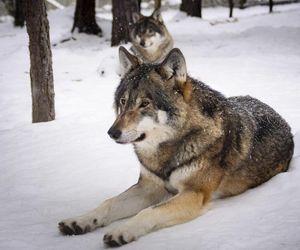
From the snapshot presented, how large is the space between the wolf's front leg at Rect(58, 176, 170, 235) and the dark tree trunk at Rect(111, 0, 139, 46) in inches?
348

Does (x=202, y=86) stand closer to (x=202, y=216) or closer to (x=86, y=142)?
(x=202, y=216)

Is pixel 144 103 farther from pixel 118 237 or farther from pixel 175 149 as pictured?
pixel 118 237

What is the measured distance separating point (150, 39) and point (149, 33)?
0.50 feet

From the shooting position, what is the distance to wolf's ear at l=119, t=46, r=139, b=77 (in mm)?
3549

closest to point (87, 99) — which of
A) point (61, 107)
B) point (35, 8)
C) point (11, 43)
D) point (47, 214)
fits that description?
point (61, 107)

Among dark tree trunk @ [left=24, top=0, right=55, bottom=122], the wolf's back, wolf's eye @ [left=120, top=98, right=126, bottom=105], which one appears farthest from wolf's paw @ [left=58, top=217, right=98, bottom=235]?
dark tree trunk @ [left=24, top=0, right=55, bottom=122]

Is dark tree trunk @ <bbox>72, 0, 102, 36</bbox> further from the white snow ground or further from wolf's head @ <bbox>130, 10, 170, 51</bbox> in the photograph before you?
wolf's head @ <bbox>130, 10, 170, 51</bbox>

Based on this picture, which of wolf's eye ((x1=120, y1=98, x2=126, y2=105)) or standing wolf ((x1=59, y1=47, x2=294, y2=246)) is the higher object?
wolf's eye ((x1=120, y1=98, x2=126, y2=105))

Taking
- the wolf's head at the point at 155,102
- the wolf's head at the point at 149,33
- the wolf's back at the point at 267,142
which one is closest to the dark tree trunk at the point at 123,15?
the wolf's head at the point at 149,33

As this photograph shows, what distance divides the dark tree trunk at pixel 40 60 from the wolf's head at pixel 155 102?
3.38 meters

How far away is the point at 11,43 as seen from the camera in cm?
1459

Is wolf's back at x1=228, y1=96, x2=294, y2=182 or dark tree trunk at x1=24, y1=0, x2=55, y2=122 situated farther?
dark tree trunk at x1=24, y1=0, x2=55, y2=122

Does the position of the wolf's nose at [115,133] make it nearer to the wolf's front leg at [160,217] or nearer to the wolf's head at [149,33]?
the wolf's front leg at [160,217]

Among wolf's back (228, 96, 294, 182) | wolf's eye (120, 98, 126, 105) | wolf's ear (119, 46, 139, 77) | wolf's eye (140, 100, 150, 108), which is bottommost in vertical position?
wolf's back (228, 96, 294, 182)
